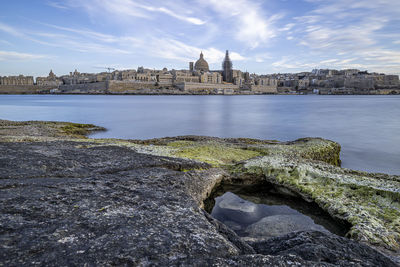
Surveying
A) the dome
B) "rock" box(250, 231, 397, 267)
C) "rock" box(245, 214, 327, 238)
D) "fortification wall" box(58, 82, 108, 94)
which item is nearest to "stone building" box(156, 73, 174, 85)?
"fortification wall" box(58, 82, 108, 94)

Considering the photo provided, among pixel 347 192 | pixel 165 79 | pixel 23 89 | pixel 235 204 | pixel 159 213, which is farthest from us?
pixel 23 89

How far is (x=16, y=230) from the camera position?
3.17 meters

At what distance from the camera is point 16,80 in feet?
533

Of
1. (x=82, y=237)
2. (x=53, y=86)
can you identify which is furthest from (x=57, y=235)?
(x=53, y=86)

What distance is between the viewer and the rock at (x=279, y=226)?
5340 millimetres

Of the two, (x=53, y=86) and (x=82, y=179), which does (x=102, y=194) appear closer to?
(x=82, y=179)

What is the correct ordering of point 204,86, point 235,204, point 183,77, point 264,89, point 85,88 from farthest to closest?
point 264,89 < point 204,86 < point 183,77 < point 85,88 < point 235,204

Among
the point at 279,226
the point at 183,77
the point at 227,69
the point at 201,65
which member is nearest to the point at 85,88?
the point at 183,77

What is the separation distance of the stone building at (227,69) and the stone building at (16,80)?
12869cm

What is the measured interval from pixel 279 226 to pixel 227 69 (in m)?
194

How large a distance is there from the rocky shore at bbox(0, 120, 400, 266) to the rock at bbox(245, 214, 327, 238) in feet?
1.38

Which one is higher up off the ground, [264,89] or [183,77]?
[183,77]

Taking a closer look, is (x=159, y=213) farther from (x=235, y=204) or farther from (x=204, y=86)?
(x=204, y=86)

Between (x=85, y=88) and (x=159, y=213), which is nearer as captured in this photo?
(x=159, y=213)
